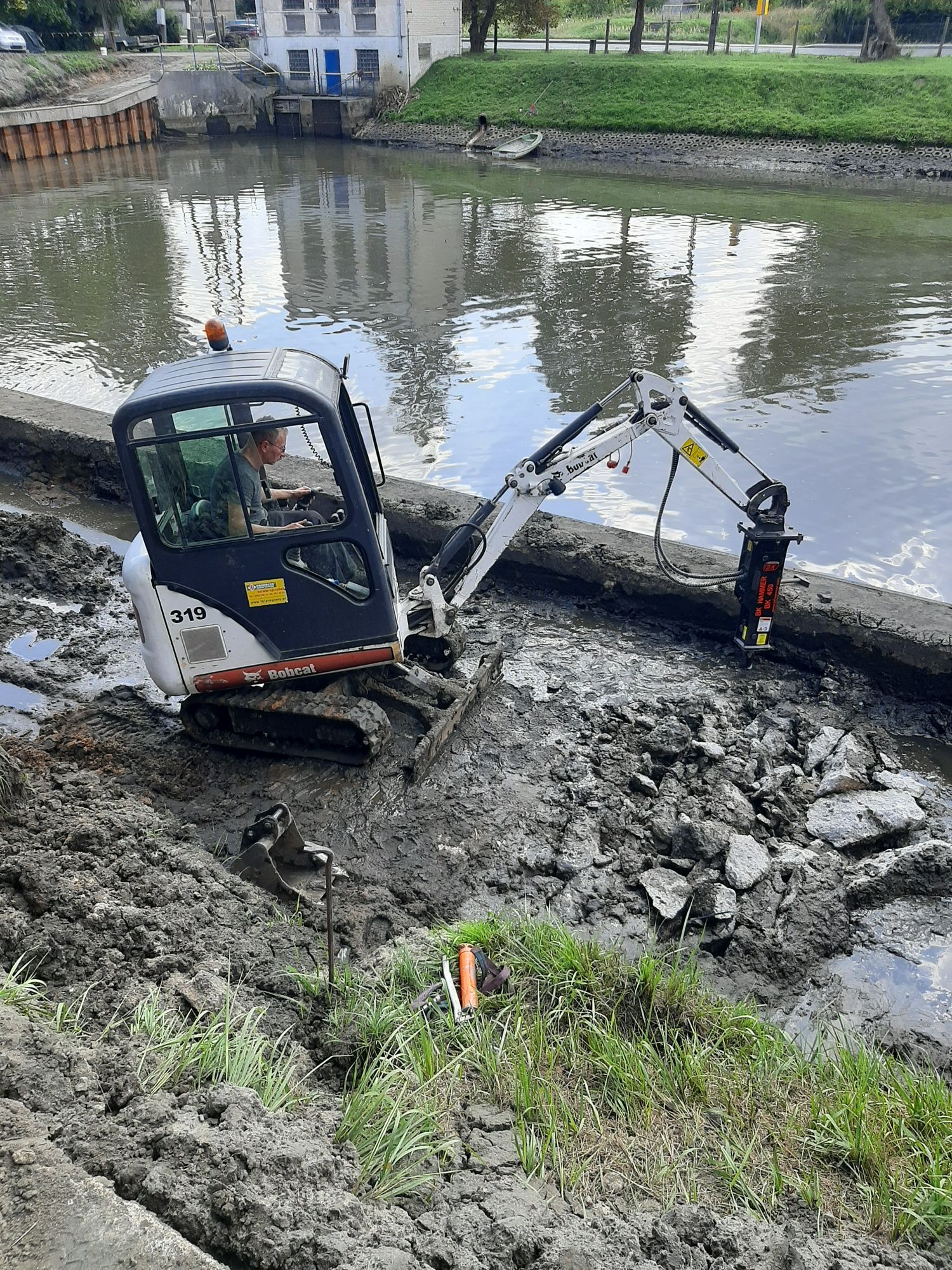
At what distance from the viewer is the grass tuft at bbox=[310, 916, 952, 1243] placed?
3.50 m

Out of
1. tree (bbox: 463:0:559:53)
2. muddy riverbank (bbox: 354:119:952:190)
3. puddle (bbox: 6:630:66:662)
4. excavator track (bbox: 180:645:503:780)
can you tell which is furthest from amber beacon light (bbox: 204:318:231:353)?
tree (bbox: 463:0:559:53)

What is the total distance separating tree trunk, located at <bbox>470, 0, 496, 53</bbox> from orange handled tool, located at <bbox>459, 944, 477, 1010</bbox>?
45768 mm

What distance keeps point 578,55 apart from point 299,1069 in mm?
43645

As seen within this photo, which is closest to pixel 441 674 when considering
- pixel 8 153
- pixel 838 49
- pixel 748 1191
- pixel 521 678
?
pixel 521 678

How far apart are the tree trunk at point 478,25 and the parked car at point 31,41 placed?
56.8 ft

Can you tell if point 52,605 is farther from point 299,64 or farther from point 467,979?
point 299,64

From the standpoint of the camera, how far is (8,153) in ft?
106

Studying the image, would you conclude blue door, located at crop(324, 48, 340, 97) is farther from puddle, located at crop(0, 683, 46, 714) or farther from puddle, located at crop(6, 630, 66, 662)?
puddle, located at crop(0, 683, 46, 714)

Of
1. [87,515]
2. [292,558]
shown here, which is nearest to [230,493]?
[292,558]

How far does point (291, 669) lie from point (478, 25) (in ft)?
146

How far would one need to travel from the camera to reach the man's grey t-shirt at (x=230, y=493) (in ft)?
19.3

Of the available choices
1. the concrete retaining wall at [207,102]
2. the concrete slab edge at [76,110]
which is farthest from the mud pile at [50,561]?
the concrete retaining wall at [207,102]

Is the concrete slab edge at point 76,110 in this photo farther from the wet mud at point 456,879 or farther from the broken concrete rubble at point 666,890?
the broken concrete rubble at point 666,890

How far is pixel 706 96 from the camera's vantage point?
3359 cm
